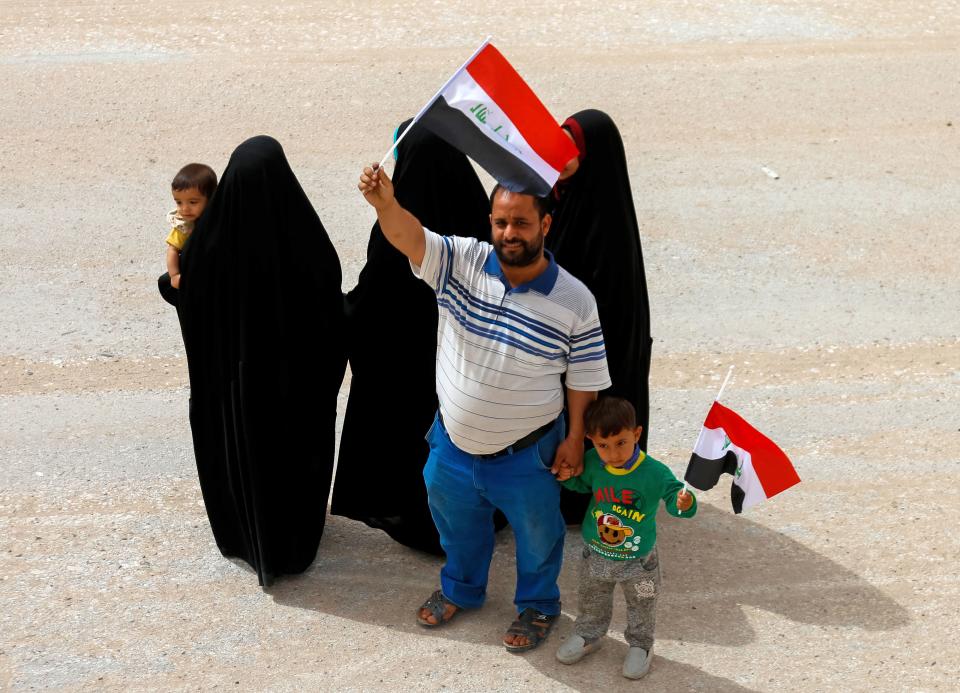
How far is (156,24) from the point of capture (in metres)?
12.6

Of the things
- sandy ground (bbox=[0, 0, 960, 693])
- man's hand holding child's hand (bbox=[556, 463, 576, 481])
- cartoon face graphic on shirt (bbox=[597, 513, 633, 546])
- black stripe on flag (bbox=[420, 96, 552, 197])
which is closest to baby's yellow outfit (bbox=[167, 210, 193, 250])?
black stripe on flag (bbox=[420, 96, 552, 197])

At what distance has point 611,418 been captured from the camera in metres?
4.66

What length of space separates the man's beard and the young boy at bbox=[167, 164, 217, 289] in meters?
1.43

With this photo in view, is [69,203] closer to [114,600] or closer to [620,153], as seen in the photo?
[114,600]

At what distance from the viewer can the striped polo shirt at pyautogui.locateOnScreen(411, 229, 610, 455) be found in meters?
4.62

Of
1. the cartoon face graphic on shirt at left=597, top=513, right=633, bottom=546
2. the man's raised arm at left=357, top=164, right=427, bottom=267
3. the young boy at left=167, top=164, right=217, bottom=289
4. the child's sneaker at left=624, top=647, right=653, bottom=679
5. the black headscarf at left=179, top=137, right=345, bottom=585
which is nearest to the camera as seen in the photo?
the man's raised arm at left=357, top=164, right=427, bottom=267

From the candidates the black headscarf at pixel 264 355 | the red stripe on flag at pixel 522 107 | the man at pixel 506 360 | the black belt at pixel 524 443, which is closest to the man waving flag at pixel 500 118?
the red stripe on flag at pixel 522 107

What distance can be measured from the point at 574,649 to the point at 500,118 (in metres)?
2.12

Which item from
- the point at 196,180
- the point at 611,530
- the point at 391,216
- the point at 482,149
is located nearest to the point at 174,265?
the point at 196,180

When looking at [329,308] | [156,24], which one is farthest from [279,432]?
[156,24]

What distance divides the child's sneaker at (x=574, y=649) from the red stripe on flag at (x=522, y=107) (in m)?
1.88

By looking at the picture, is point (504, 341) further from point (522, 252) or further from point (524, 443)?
point (524, 443)

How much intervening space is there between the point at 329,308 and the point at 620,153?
1.40m

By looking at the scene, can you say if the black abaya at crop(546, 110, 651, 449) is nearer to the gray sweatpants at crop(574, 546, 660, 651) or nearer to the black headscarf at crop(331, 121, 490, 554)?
the black headscarf at crop(331, 121, 490, 554)
